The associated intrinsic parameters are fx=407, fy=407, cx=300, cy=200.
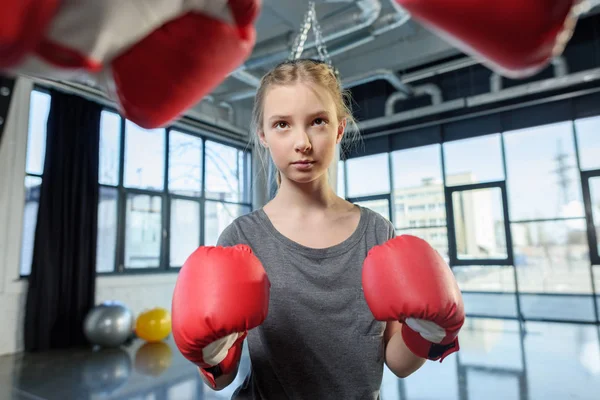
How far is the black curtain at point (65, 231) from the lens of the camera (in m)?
3.88

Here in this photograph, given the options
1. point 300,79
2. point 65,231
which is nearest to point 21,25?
point 300,79

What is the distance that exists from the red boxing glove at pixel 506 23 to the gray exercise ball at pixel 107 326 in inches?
164

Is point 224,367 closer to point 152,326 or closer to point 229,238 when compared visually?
point 229,238

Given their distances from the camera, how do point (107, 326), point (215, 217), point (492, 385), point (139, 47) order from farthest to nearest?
1. point (215, 217)
2. point (107, 326)
3. point (492, 385)
4. point (139, 47)

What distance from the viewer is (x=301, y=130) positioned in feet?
2.33

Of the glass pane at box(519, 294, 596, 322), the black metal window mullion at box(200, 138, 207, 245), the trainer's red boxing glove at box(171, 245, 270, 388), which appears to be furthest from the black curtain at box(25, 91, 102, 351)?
the glass pane at box(519, 294, 596, 322)

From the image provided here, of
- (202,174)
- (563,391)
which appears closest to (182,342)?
(563,391)

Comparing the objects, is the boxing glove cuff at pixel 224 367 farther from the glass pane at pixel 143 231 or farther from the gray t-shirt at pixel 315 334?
the glass pane at pixel 143 231

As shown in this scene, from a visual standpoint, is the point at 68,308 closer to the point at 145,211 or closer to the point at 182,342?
the point at 145,211

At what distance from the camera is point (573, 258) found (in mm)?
5387

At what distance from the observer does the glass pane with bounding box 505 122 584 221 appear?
4.87 meters

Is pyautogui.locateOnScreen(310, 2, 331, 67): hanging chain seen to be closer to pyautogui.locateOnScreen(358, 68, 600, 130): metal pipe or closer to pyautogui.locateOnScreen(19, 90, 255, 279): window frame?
pyautogui.locateOnScreen(358, 68, 600, 130): metal pipe

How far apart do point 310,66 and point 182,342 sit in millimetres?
564

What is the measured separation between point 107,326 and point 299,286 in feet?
12.0
